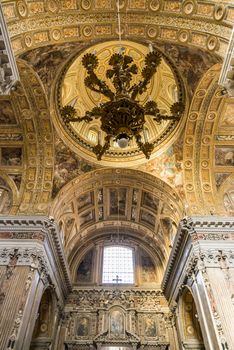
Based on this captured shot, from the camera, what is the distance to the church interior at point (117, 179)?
832 cm

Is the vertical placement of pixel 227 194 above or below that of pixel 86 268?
above

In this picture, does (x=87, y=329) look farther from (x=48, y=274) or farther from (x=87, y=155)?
(x=87, y=155)

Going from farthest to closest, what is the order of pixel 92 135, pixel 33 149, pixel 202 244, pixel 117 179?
pixel 92 135 → pixel 117 179 → pixel 33 149 → pixel 202 244

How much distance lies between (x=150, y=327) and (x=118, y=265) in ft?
12.7

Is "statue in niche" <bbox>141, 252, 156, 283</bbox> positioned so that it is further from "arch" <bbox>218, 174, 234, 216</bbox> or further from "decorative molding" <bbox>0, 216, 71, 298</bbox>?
"arch" <bbox>218, 174, 234, 216</bbox>

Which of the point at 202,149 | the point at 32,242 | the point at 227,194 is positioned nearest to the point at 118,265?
the point at 32,242

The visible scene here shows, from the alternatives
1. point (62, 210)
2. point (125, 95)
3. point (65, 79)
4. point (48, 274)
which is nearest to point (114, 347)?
point (48, 274)

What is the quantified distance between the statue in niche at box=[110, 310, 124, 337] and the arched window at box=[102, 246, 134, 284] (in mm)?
1667

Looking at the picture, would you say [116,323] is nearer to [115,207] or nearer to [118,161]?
[115,207]

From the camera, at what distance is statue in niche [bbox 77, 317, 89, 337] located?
543 inches

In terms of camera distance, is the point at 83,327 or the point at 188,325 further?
the point at 83,327

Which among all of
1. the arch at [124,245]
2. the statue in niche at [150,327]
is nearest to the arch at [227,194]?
the arch at [124,245]

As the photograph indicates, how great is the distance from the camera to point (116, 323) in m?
14.0

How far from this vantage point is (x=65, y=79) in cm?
1289
